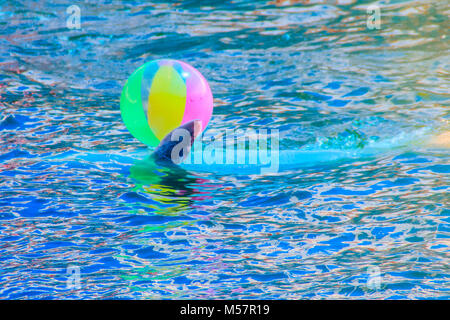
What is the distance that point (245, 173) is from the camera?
5293 mm

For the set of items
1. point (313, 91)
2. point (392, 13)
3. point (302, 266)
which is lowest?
point (302, 266)

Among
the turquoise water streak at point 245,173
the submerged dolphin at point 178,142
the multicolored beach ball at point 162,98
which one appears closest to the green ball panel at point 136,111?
the multicolored beach ball at point 162,98

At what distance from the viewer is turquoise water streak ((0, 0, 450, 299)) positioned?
366 cm

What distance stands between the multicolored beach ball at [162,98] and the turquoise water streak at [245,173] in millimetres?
417

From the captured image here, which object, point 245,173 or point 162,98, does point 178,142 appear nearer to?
point 162,98

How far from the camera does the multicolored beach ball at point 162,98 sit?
5074 mm

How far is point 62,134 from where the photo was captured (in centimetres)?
623

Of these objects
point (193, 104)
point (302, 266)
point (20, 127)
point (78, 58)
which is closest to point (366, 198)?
point (302, 266)

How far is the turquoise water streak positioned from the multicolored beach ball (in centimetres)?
42

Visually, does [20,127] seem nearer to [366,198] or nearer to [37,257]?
[37,257]

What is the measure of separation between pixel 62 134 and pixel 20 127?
0.54 meters

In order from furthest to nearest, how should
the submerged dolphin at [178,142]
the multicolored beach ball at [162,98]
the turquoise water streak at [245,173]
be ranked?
the multicolored beach ball at [162,98], the submerged dolphin at [178,142], the turquoise water streak at [245,173]

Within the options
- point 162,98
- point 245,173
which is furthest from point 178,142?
point 245,173

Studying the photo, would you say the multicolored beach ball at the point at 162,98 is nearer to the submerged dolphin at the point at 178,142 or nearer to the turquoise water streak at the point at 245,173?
the submerged dolphin at the point at 178,142
